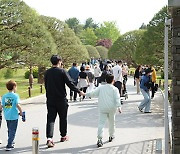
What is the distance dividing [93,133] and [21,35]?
1169 centimetres

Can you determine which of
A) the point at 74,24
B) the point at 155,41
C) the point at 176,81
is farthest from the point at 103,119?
the point at 74,24

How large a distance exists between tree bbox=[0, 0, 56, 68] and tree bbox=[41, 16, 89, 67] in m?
12.8

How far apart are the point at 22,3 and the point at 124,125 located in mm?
12614

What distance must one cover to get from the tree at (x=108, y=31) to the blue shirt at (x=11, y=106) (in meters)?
105

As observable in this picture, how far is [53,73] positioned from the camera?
9328 mm

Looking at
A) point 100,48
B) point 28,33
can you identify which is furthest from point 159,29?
point 100,48

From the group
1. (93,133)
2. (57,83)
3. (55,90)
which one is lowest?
(93,133)

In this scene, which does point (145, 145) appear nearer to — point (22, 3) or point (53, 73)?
point (53, 73)

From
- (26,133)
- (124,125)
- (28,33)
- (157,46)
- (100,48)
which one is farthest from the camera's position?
(100,48)

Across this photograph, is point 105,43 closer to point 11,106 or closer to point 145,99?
point 145,99

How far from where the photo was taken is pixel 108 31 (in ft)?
381

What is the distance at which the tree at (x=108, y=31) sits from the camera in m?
115

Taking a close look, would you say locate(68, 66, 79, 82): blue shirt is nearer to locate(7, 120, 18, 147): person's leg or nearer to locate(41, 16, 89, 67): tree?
locate(7, 120, 18, 147): person's leg

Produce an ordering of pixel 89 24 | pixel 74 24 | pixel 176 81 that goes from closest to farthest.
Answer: pixel 176 81, pixel 74 24, pixel 89 24
